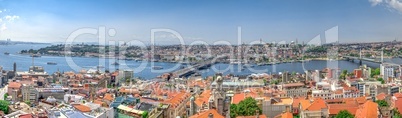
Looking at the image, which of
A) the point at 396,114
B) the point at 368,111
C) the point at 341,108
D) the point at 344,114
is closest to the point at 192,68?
the point at 341,108

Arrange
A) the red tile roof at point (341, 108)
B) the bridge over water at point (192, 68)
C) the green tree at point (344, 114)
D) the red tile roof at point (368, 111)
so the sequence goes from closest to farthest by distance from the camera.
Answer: the red tile roof at point (368, 111) → the green tree at point (344, 114) → the red tile roof at point (341, 108) → the bridge over water at point (192, 68)

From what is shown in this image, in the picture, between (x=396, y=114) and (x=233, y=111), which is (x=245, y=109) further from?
(x=396, y=114)

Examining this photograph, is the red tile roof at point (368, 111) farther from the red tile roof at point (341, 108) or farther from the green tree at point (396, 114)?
the green tree at point (396, 114)

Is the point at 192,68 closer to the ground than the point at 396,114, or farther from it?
farther from it

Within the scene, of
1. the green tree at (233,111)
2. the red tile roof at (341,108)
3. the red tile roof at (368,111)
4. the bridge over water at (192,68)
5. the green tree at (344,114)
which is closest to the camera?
the red tile roof at (368,111)

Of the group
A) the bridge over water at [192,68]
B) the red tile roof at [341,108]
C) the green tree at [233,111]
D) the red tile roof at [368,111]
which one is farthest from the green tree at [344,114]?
the bridge over water at [192,68]

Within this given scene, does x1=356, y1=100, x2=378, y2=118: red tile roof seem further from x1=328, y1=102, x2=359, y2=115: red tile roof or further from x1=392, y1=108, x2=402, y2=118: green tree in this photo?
x1=392, y1=108, x2=402, y2=118: green tree

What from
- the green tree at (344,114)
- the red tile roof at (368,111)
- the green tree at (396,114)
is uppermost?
the red tile roof at (368,111)

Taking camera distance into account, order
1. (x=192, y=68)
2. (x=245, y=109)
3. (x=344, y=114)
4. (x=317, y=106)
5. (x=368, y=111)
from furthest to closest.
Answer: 1. (x=192, y=68)
2. (x=317, y=106)
3. (x=245, y=109)
4. (x=344, y=114)
5. (x=368, y=111)

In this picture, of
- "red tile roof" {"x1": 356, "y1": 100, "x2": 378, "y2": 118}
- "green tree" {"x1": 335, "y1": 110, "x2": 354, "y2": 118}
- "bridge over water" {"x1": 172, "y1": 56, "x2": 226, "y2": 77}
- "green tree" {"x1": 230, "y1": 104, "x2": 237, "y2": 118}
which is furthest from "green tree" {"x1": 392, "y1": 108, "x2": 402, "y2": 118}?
"bridge over water" {"x1": 172, "y1": 56, "x2": 226, "y2": 77}

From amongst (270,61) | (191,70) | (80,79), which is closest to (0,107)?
(80,79)
